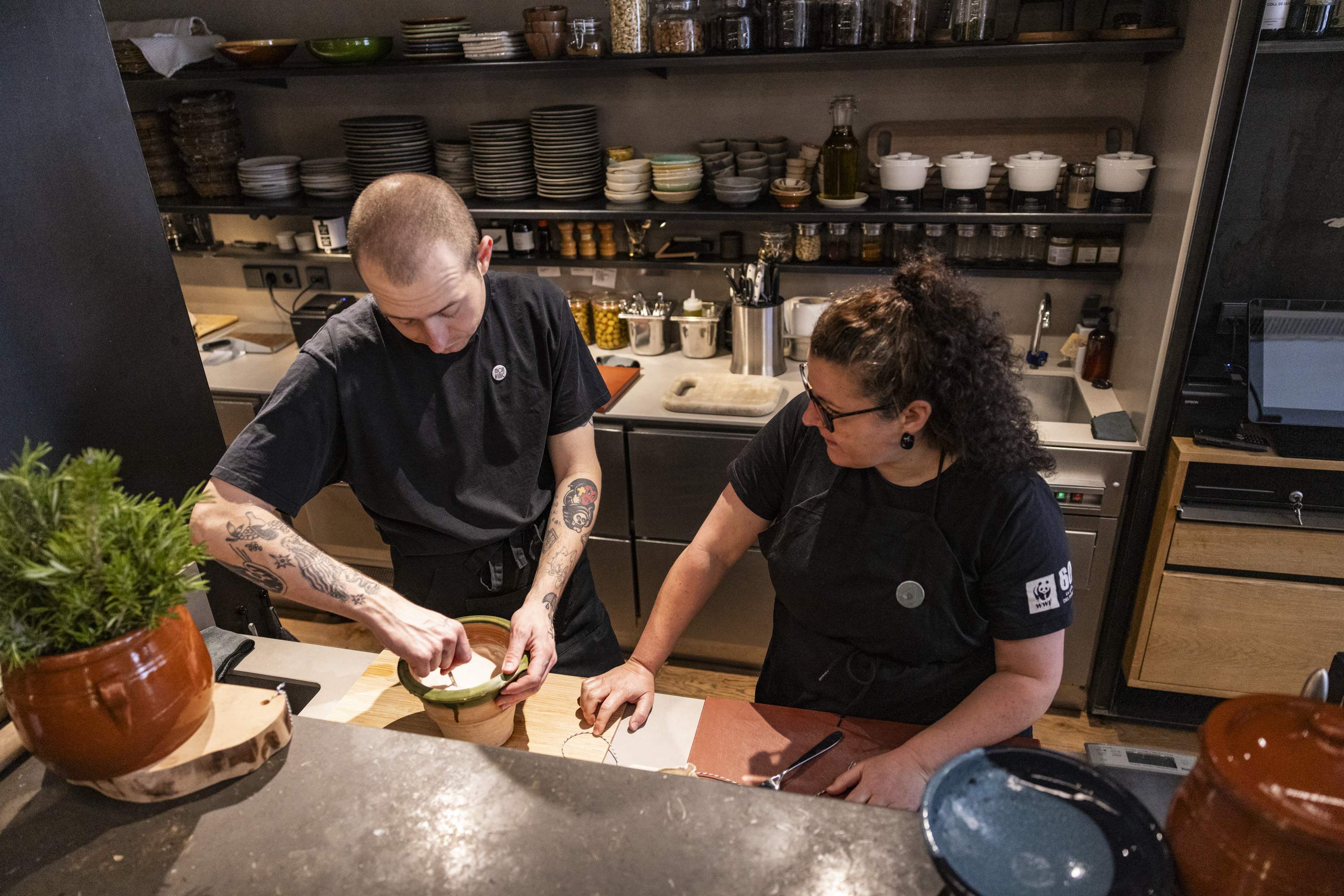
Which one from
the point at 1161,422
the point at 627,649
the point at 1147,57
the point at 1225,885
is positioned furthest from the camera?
the point at 627,649

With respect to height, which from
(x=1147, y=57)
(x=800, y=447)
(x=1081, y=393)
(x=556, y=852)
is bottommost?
(x=1081, y=393)

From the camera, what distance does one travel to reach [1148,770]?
A: 3.00 feet

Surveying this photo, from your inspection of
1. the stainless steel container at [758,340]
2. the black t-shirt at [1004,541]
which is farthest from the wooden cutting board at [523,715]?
the stainless steel container at [758,340]

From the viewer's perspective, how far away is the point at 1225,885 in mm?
534

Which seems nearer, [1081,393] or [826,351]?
[826,351]

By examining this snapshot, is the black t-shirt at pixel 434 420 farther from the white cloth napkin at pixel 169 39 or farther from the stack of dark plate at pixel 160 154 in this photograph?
the stack of dark plate at pixel 160 154

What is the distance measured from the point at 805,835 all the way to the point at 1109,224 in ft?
8.39

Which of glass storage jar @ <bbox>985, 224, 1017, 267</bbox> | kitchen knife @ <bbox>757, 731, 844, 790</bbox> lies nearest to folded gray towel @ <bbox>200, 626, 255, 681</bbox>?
kitchen knife @ <bbox>757, 731, 844, 790</bbox>

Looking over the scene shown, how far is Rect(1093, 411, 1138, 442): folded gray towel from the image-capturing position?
2352 millimetres

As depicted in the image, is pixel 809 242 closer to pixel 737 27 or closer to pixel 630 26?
pixel 737 27

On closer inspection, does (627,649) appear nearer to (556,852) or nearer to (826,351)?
(826,351)

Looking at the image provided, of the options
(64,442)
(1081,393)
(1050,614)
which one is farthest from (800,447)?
(1081,393)

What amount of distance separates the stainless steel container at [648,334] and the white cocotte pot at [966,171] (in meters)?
1.04

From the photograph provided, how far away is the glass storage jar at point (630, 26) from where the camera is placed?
2.60 m
